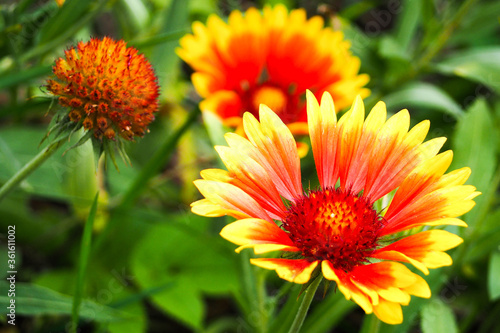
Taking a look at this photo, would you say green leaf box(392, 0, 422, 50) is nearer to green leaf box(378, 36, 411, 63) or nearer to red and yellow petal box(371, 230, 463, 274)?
green leaf box(378, 36, 411, 63)

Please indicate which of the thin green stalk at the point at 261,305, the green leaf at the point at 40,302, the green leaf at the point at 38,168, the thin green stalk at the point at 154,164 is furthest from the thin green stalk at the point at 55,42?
the thin green stalk at the point at 261,305

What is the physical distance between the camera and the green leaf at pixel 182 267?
1413 mm

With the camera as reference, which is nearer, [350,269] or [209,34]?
[350,269]

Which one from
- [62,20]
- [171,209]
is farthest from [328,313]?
[62,20]

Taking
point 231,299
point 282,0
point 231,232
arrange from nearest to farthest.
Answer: point 231,232 < point 231,299 < point 282,0

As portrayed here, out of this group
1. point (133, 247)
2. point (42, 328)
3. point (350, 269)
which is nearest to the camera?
point (350, 269)

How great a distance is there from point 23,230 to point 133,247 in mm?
321

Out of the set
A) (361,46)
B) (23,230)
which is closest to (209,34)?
(361,46)

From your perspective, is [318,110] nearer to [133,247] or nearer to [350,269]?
[350,269]

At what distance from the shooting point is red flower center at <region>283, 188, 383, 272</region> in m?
0.84

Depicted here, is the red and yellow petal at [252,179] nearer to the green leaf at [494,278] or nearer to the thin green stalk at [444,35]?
the green leaf at [494,278]

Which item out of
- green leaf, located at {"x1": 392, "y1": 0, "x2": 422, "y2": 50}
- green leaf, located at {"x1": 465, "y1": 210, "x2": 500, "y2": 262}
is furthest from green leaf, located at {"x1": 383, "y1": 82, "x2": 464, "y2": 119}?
green leaf, located at {"x1": 465, "y1": 210, "x2": 500, "y2": 262}

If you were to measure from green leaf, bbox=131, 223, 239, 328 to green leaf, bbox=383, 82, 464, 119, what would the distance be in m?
0.76

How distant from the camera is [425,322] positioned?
1134 mm
